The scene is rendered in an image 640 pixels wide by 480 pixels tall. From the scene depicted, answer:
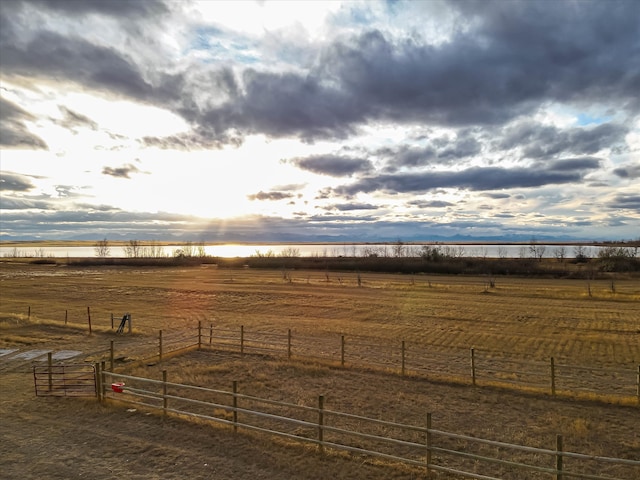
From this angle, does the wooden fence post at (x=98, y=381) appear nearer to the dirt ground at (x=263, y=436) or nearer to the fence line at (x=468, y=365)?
the dirt ground at (x=263, y=436)

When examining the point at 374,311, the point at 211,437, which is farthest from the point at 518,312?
the point at 211,437

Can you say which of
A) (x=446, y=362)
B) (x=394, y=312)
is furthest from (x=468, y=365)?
(x=394, y=312)

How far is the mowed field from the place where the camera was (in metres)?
9.54

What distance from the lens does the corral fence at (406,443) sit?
835cm

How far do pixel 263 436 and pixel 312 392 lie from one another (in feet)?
12.1

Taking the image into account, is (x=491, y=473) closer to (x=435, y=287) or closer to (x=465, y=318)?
(x=465, y=318)

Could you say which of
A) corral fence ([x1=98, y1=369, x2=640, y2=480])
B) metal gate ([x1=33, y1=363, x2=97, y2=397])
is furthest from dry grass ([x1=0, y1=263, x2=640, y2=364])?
metal gate ([x1=33, y1=363, x2=97, y2=397])

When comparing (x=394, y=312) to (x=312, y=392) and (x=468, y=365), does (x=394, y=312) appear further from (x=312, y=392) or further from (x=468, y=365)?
(x=312, y=392)

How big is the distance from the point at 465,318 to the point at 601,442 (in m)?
19.4

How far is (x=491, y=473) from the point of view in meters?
9.18

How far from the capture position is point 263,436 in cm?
1085

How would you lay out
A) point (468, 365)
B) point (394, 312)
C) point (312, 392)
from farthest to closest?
point (394, 312), point (468, 365), point (312, 392)

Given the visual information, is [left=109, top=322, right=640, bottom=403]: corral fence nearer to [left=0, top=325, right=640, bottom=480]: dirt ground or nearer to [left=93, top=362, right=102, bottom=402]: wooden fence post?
[left=0, top=325, right=640, bottom=480]: dirt ground

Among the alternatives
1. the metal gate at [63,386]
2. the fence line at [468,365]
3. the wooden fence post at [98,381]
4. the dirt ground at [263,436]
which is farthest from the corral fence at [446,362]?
the wooden fence post at [98,381]
